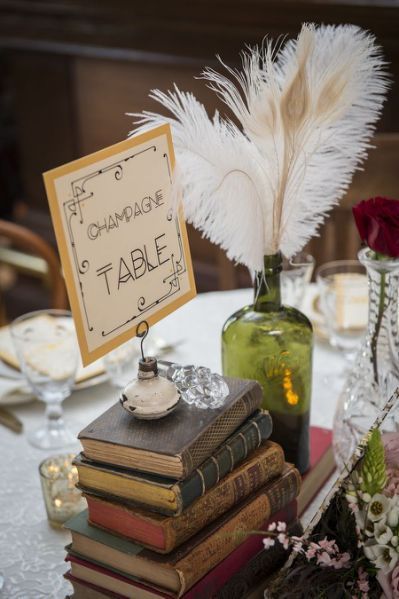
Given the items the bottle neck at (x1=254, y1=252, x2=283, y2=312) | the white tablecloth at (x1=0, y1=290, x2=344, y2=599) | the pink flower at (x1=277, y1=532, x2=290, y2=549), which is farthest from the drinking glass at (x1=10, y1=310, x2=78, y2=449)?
the pink flower at (x1=277, y1=532, x2=290, y2=549)

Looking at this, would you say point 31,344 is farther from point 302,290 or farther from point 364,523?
point 364,523

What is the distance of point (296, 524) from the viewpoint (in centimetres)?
96

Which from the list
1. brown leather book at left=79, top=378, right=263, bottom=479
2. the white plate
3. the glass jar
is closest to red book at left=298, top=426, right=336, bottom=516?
the glass jar

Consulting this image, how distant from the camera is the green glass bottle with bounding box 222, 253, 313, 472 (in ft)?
3.37

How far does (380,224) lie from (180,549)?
38cm

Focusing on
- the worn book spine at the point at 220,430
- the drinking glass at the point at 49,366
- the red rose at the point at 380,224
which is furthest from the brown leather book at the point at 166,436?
the drinking glass at the point at 49,366

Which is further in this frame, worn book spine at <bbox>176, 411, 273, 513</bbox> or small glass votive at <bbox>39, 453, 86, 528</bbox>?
small glass votive at <bbox>39, 453, 86, 528</bbox>

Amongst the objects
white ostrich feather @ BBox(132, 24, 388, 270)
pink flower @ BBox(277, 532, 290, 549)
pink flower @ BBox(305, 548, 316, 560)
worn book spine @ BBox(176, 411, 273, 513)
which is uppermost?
white ostrich feather @ BBox(132, 24, 388, 270)

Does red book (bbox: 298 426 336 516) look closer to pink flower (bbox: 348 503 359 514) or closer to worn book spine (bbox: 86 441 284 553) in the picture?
worn book spine (bbox: 86 441 284 553)

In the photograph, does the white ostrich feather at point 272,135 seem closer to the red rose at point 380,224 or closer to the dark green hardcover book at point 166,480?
the red rose at point 380,224

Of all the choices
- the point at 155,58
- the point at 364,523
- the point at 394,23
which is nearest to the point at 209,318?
the point at 364,523

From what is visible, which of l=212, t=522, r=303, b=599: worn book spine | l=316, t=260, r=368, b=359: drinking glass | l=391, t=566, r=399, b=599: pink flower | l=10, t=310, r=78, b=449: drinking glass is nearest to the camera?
l=391, t=566, r=399, b=599: pink flower

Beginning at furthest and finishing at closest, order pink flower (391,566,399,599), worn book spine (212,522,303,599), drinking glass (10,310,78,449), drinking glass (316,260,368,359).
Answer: drinking glass (316,260,368,359) → drinking glass (10,310,78,449) → worn book spine (212,522,303,599) → pink flower (391,566,399,599)

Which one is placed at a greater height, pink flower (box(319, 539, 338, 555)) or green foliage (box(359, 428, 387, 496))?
green foliage (box(359, 428, 387, 496))
